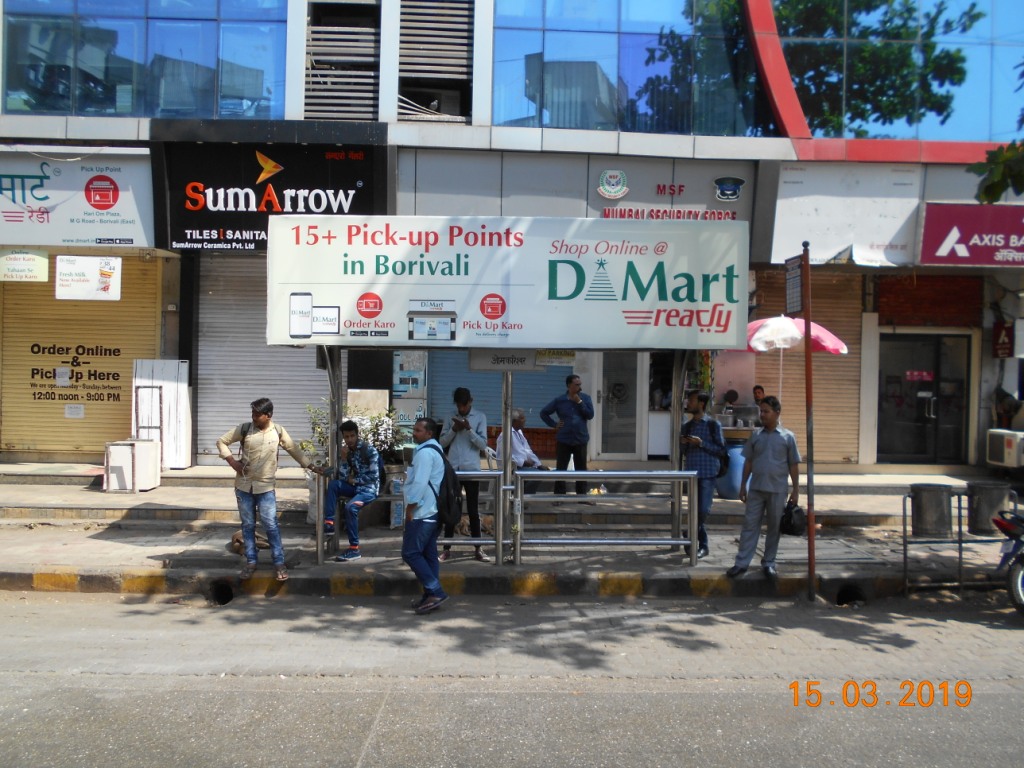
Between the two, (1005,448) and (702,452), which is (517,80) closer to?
(702,452)

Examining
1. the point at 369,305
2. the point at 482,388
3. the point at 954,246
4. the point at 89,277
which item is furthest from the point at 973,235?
the point at 89,277

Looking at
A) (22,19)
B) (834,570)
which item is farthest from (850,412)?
(22,19)

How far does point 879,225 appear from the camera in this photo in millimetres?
12531

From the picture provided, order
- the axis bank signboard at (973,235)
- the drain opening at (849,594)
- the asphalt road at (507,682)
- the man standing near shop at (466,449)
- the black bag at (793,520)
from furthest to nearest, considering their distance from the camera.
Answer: the axis bank signboard at (973,235)
the man standing near shop at (466,449)
the drain opening at (849,594)
the black bag at (793,520)
the asphalt road at (507,682)

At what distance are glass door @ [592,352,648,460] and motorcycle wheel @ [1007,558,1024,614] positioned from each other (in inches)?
266

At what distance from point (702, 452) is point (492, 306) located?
2697 mm

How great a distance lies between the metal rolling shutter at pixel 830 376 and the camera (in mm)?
13453

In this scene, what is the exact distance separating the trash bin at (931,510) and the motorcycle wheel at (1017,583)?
3.97 ft

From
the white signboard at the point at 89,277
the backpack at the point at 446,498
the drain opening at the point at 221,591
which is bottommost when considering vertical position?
the drain opening at the point at 221,591

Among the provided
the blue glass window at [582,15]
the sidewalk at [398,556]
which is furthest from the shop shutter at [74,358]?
the blue glass window at [582,15]

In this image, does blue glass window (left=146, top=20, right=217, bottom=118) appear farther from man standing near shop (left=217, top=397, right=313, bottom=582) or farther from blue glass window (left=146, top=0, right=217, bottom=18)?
man standing near shop (left=217, top=397, right=313, bottom=582)

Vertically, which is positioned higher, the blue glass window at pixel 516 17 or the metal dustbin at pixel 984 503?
the blue glass window at pixel 516 17

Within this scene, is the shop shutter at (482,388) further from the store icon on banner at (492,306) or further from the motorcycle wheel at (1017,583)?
the motorcycle wheel at (1017,583)

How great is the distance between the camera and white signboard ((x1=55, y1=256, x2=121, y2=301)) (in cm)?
1205
